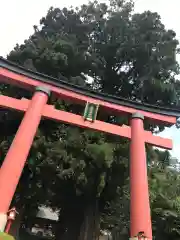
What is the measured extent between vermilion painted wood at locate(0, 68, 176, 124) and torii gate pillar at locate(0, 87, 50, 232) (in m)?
0.39

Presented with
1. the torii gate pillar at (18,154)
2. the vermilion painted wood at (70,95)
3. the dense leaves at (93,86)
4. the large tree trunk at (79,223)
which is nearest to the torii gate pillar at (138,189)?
the vermilion painted wood at (70,95)

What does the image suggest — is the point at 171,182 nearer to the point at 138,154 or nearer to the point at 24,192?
the point at 138,154

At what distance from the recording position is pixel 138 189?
680 centimetres

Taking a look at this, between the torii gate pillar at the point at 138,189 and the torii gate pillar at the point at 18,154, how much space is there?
2.90 meters

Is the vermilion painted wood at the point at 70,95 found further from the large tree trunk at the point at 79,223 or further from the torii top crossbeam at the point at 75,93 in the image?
the large tree trunk at the point at 79,223

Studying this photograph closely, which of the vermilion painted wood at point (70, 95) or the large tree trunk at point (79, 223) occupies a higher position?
the vermilion painted wood at point (70, 95)

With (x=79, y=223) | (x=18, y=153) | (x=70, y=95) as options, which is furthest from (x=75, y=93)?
(x=79, y=223)

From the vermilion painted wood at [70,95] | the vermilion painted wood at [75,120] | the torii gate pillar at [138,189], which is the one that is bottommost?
the torii gate pillar at [138,189]

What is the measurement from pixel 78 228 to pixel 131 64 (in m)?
8.92

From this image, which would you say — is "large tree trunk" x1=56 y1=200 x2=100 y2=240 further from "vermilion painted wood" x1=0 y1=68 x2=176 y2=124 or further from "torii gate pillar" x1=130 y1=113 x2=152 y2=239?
"vermilion painted wood" x1=0 y1=68 x2=176 y2=124

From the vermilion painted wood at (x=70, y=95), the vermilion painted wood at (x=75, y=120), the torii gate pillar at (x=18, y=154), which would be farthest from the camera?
the vermilion painted wood at (x=70, y=95)

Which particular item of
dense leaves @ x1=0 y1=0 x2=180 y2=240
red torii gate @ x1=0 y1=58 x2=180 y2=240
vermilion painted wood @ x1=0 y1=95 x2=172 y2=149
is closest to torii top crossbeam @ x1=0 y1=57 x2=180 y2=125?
red torii gate @ x1=0 y1=58 x2=180 y2=240

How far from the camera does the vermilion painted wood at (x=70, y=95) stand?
8492 millimetres

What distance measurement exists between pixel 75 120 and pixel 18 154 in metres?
2.17
